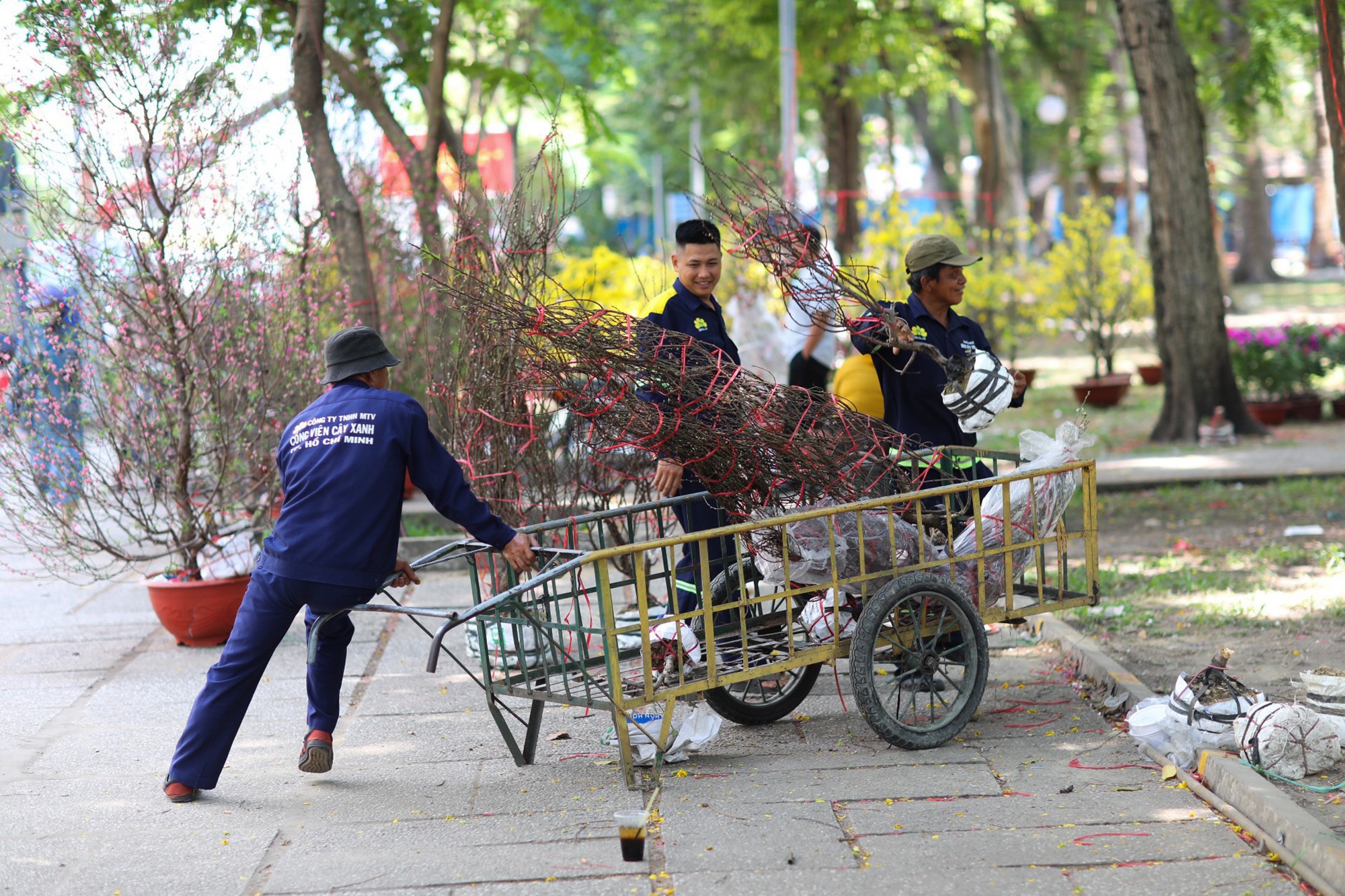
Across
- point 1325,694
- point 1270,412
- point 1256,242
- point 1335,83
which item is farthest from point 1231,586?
point 1256,242

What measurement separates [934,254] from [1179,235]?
24.1 ft

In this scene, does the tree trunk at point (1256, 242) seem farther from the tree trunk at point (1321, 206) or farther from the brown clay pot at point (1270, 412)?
the brown clay pot at point (1270, 412)

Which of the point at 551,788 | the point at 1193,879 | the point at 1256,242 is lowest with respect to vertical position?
the point at 1193,879

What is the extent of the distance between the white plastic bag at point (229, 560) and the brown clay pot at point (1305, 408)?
34.4 feet

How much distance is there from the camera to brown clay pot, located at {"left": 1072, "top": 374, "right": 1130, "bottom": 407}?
1519 cm

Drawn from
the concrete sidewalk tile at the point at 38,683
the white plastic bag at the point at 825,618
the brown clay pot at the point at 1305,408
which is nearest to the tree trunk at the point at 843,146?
the brown clay pot at the point at 1305,408

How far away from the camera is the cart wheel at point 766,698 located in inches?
202

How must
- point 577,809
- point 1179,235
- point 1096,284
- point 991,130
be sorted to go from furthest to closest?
point 991,130 < point 1096,284 < point 1179,235 < point 577,809

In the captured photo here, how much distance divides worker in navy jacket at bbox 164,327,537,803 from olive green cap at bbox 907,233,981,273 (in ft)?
6.48

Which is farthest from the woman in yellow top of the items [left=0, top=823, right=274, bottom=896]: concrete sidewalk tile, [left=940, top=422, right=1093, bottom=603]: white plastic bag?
[left=0, top=823, right=274, bottom=896]: concrete sidewalk tile

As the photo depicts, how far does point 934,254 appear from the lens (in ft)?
17.3

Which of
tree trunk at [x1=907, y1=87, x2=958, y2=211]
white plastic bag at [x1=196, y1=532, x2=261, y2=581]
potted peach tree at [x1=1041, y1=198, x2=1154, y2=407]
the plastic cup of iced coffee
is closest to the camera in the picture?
the plastic cup of iced coffee

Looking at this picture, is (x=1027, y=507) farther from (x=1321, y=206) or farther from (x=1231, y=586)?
(x=1321, y=206)

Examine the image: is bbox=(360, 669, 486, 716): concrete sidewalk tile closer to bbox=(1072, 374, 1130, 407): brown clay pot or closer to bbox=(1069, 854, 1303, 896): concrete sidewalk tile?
bbox=(1069, 854, 1303, 896): concrete sidewalk tile
